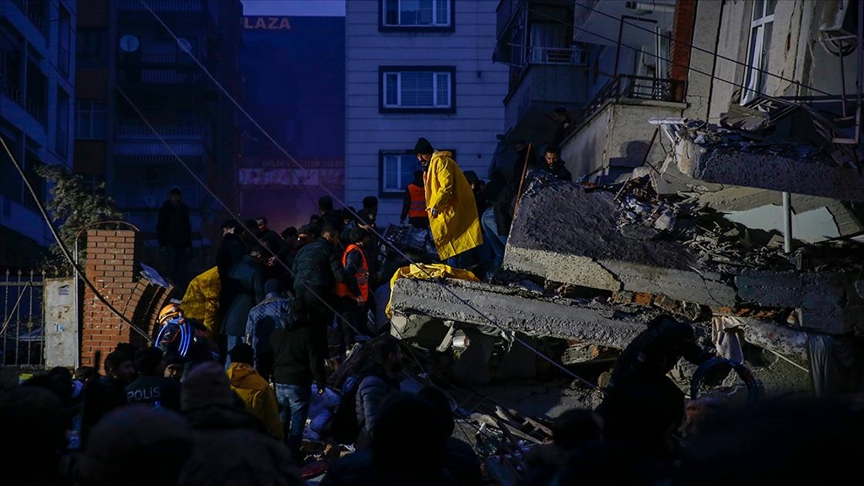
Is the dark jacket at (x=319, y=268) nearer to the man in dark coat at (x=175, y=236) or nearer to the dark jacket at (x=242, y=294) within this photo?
the dark jacket at (x=242, y=294)

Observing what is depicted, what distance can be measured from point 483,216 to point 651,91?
6.29m

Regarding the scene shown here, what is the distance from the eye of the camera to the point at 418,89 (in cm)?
3372

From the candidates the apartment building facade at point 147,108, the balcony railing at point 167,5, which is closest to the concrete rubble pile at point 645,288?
the apartment building facade at point 147,108

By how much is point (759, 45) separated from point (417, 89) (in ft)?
64.6

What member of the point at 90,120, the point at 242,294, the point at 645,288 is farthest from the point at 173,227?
the point at 90,120

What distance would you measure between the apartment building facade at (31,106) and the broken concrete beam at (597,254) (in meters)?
18.5

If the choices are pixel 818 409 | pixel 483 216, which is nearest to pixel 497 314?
pixel 483 216

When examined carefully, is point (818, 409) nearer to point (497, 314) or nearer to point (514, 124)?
point (497, 314)

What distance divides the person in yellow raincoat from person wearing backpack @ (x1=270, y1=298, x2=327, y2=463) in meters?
3.50

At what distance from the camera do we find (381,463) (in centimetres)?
416

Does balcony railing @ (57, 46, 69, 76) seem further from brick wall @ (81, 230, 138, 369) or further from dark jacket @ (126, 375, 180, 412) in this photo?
dark jacket @ (126, 375, 180, 412)

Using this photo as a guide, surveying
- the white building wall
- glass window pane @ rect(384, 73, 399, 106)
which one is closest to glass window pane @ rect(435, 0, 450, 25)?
the white building wall

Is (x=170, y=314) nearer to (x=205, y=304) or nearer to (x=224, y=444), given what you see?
(x=205, y=304)

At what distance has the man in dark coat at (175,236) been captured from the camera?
1691 centimetres
